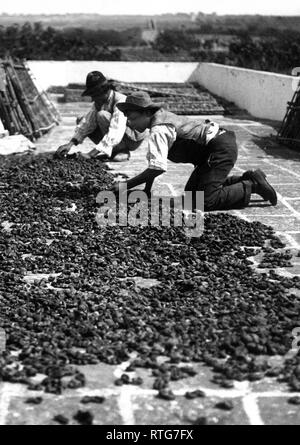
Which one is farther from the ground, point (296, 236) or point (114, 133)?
point (114, 133)

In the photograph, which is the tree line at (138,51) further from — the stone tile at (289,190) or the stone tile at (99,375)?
the stone tile at (99,375)

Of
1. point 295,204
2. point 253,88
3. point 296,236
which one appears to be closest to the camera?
point 296,236

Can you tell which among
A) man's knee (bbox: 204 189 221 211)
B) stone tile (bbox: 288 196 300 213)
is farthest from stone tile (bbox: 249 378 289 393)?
stone tile (bbox: 288 196 300 213)

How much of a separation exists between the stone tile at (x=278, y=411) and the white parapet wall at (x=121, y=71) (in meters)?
18.2

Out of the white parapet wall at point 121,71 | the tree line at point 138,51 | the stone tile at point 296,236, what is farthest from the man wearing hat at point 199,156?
the tree line at point 138,51

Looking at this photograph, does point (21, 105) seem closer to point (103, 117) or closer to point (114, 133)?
point (103, 117)

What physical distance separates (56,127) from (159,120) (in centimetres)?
761

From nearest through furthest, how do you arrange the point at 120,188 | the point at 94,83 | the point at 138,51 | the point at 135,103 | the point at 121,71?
the point at 135,103, the point at 120,188, the point at 94,83, the point at 121,71, the point at 138,51

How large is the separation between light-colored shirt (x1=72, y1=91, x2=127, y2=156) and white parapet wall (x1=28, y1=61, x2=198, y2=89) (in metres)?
11.8

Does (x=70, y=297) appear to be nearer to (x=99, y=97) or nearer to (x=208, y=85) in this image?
(x=99, y=97)

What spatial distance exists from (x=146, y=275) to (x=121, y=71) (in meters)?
17.0

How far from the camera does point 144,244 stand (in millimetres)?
6164

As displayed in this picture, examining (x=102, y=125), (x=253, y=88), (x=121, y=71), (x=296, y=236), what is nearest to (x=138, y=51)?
(x=121, y=71)

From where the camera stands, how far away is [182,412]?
3.44 meters
